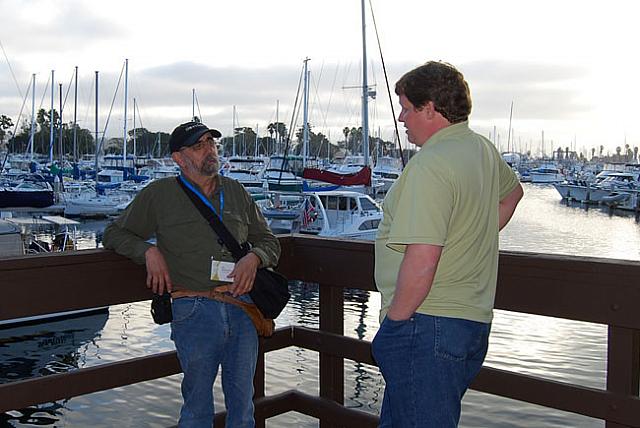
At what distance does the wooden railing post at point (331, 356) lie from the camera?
11.8 feet

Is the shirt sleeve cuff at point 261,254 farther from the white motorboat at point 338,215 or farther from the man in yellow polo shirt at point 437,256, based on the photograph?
the white motorboat at point 338,215

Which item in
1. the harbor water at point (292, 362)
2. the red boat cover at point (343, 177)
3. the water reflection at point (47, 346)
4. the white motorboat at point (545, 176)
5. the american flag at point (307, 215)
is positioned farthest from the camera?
the white motorboat at point (545, 176)

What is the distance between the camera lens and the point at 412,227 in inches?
82.1

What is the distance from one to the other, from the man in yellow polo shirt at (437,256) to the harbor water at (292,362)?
306 inches

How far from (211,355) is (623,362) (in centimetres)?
153

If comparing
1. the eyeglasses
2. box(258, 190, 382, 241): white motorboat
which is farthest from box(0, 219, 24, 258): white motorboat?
the eyeglasses

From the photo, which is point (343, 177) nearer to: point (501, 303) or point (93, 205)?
point (93, 205)

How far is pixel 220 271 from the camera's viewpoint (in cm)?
294

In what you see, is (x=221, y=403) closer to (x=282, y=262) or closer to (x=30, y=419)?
(x=30, y=419)

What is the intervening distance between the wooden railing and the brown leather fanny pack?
0.28 m

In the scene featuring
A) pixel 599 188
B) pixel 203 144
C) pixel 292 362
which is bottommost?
pixel 292 362

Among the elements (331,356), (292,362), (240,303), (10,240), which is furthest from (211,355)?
(10,240)

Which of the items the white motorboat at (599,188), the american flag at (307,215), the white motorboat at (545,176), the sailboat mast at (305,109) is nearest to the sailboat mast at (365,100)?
the american flag at (307,215)

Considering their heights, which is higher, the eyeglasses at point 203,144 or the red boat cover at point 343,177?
the eyeglasses at point 203,144
